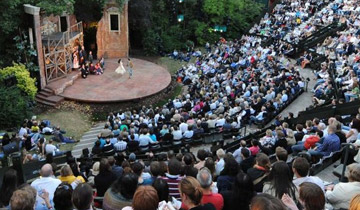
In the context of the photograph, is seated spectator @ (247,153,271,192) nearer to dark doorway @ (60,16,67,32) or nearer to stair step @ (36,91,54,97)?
stair step @ (36,91,54,97)

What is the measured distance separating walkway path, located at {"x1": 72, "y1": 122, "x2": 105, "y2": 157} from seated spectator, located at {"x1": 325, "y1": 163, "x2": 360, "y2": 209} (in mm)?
12654

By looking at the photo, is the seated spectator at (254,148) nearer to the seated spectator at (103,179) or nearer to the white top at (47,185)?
the seated spectator at (103,179)

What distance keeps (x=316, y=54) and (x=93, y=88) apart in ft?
48.3

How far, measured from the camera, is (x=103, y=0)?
27797 millimetres

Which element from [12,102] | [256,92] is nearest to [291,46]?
[256,92]

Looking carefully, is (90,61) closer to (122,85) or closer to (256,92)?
(122,85)

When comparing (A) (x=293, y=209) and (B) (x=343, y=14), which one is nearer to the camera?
(A) (x=293, y=209)

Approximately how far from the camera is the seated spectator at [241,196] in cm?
602

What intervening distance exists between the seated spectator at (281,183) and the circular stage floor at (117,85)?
57.4 feet

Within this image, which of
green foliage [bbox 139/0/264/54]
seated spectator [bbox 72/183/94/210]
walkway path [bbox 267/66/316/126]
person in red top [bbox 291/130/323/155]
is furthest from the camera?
green foliage [bbox 139/0/264/54]

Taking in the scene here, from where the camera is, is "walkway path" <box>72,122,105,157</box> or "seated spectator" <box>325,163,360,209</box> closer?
"seated spectator" <box>325,163,360,209</box>

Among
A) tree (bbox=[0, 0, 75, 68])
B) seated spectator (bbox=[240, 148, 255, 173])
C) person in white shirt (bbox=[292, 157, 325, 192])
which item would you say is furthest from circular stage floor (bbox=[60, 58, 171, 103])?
person in white shirt (bbox=[292, 157, 325, 192])

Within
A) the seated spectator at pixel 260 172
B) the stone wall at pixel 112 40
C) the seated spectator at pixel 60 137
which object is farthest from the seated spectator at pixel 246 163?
the stone wall at pixel 112 40

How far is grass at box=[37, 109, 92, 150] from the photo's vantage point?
1985 cm
